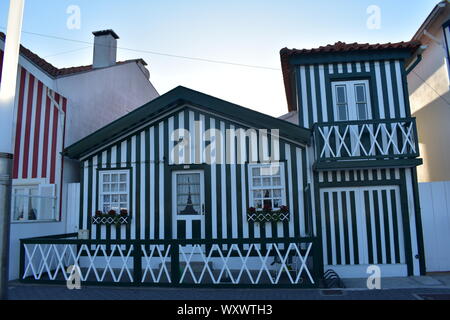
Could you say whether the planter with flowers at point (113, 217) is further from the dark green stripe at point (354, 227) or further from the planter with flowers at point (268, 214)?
the dark green stripe at point (354, 227)

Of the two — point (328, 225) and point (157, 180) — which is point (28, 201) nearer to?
point (157, 180)

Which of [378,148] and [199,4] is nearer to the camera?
[378,148]

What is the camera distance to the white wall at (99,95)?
394 inches

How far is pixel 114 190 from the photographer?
9133 mm

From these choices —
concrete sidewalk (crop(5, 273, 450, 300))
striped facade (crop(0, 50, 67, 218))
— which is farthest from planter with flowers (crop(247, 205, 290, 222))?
striped facade (crop(0, 50, 67, 218))

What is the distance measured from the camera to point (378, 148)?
8250 millimetres

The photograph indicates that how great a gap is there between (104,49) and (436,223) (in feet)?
36.7

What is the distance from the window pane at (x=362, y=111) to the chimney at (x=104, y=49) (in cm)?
833

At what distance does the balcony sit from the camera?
791 cm

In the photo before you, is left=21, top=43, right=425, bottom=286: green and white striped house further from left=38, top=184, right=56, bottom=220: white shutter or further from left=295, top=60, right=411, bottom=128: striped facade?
left=38, top=184, right=56, bottom=220: white shutter

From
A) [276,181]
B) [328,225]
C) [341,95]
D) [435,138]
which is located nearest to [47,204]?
[276,181]
